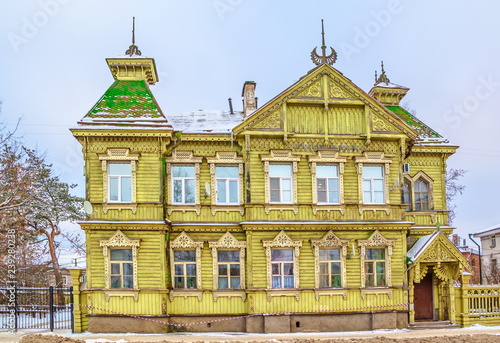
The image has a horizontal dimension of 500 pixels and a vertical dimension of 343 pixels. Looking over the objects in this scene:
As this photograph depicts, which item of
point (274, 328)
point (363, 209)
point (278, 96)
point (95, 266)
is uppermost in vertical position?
point (278, 96)

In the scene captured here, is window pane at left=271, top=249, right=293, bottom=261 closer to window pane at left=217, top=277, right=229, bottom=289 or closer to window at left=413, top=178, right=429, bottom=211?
window pane at left=217, top=277, right=229, bottom=289

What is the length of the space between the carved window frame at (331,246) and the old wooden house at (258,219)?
0.16ft

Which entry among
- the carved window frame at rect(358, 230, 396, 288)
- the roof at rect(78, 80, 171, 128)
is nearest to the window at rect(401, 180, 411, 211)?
the carved window frame at rect(358, 230, 396, 288)

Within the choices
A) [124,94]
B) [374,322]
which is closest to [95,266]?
[124,94]

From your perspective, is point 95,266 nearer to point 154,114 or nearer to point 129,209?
point 129,209

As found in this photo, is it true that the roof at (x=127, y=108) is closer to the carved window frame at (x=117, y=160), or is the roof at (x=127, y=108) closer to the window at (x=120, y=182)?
the carved window frame at (x=117, y=160)

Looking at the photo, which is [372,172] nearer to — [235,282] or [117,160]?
[235,282]

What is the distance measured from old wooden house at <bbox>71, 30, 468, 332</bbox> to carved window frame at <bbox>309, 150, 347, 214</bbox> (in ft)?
0.15

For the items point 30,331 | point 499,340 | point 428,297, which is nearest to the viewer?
point 499,340

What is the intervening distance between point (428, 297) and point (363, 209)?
549 cm

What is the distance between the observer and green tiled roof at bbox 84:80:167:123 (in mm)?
23384

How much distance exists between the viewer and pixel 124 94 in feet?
81.3

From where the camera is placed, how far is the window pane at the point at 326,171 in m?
24.0

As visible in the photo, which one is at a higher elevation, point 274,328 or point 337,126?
point 337,126
